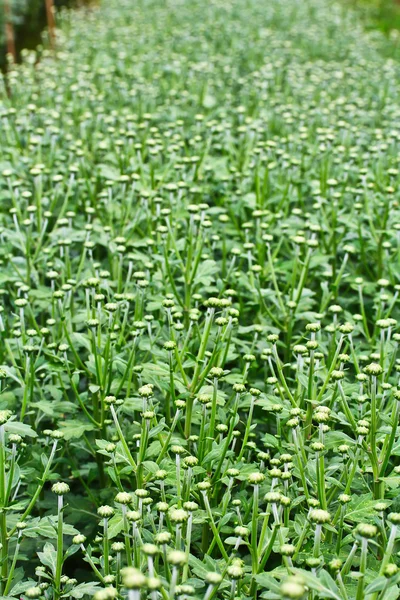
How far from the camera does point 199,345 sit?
3102 mm

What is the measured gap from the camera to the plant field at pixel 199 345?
7.06ft

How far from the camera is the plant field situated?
215cm

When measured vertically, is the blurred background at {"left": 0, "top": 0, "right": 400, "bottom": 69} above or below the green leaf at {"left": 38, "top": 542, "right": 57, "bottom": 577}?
above

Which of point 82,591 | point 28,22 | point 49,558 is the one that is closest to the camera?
point 82,591

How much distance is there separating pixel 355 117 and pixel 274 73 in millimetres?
2261

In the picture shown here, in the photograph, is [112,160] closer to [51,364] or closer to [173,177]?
[173,177]

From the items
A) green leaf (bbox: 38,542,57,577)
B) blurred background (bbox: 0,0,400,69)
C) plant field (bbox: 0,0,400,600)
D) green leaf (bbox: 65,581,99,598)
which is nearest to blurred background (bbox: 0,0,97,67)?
blurred background (bbox: 0,0,400,69)

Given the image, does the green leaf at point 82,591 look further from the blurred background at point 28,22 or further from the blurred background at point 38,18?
the blurred background at point 28,22

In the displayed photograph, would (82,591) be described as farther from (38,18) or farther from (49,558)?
(38,18)

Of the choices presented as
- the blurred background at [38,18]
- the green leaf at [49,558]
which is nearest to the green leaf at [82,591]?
the green leaf at [49,558]

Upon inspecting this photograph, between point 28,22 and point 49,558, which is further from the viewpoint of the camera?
point 28,22

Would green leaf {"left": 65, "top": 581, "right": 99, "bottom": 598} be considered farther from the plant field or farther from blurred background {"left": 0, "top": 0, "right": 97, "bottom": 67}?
blurred background {"left": 0, "top": 0, "right": 97, "bottom": 67}

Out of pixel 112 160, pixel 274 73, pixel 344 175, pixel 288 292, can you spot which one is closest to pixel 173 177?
pixel 112 160

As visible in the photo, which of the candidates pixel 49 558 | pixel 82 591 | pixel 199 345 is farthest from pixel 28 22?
pixel 82 591
